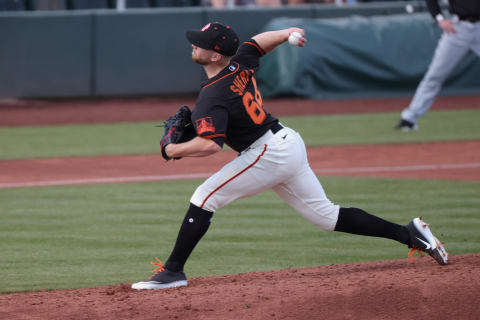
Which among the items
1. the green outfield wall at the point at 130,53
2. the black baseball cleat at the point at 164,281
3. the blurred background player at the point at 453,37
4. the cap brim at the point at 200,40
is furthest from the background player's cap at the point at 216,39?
the green outfield wall at the point at 130,53

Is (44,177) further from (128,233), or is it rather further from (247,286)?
(247,286)

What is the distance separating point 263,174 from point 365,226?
78 cm

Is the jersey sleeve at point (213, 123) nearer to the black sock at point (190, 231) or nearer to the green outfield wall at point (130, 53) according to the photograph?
the black sock at point (190, 231)

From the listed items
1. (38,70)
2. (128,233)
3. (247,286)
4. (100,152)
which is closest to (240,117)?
(247,286)

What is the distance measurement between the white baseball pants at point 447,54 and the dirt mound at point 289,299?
22.3ft

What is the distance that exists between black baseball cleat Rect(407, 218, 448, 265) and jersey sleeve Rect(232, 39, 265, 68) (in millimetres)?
1441

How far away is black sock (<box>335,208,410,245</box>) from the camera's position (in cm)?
505

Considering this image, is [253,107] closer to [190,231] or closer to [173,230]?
[190,231]

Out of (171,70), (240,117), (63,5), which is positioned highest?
(240,117)

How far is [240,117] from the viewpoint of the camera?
4.76 m

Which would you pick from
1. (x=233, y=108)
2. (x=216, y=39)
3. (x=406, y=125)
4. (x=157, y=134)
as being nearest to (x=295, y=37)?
(x=216, y=39)

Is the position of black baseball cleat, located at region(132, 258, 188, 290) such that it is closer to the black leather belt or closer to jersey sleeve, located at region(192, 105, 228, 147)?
jersey sleeve, located at region(192, 105, 228, 147)

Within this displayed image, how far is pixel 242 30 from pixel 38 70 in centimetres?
464

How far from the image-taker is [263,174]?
15.8ft
